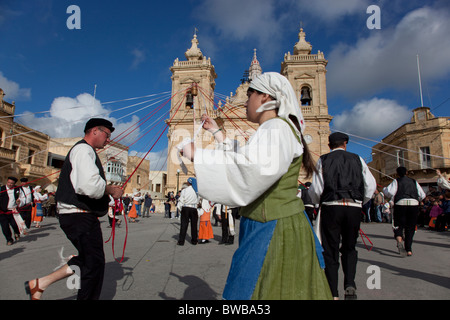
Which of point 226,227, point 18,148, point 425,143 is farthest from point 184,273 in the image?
point 425,143

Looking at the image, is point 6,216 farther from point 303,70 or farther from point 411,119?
point 411,119

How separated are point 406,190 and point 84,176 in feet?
20.5

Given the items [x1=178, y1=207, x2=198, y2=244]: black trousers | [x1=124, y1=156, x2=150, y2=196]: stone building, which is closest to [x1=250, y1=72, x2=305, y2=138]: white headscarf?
[x1=178, y1=207, x2=198, y2=244]: black trousers

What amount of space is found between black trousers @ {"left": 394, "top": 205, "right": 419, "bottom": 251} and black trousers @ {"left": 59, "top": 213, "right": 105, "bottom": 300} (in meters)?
6.03

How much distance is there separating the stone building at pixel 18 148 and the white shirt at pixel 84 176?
79.5ft

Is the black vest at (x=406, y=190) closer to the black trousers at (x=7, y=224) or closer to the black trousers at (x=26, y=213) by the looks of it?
the black trousers at (x=7, y=224)

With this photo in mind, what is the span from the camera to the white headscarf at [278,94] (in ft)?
5.46

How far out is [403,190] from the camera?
597 cm

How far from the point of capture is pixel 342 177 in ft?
11.2

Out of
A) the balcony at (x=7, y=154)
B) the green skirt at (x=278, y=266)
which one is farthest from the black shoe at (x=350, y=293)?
the balcony at (x=7, y=154)

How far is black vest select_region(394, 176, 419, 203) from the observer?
19.4ft
